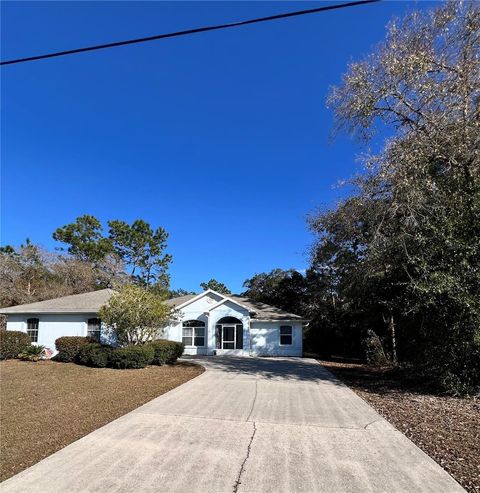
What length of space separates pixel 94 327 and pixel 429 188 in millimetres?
18836

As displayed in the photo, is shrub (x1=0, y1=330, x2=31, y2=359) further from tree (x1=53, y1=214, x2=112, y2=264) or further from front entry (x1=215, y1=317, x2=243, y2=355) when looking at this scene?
tree (x1=53, y1=214, x2=112, y2=264)

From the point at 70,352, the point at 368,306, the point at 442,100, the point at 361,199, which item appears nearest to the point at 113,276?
the point at 70,352

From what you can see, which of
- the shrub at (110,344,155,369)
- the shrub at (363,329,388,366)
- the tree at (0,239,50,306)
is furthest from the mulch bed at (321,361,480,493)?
the tree at (0,239,50,306)

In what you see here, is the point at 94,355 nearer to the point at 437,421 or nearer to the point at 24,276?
the point at 437,421

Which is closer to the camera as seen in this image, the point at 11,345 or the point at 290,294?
the point at 11,345

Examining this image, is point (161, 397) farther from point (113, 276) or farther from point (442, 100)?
point (113, 276)

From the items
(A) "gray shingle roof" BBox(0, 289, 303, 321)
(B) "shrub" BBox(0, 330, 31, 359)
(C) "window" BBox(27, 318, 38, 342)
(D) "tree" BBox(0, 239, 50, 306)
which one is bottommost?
(B) "shrub" BBox(0, 330, 31, 359)

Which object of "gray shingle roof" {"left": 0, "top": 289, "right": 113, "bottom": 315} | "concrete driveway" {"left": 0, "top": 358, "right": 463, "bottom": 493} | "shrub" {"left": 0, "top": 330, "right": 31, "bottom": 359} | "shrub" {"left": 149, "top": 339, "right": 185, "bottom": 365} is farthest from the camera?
"gray shingle roof" {"left": 0, "top": 289, "right": 113, "bottom": 315}

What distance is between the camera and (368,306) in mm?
21375

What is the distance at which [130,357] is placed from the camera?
57.0ft

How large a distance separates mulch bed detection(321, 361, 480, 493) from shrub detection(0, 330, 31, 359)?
16141 millimetres

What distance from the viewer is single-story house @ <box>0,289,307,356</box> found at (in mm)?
24062

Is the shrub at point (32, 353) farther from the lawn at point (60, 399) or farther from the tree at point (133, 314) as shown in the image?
the tree at point (133, 314)

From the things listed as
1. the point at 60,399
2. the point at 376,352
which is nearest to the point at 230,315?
the point at 376,352
